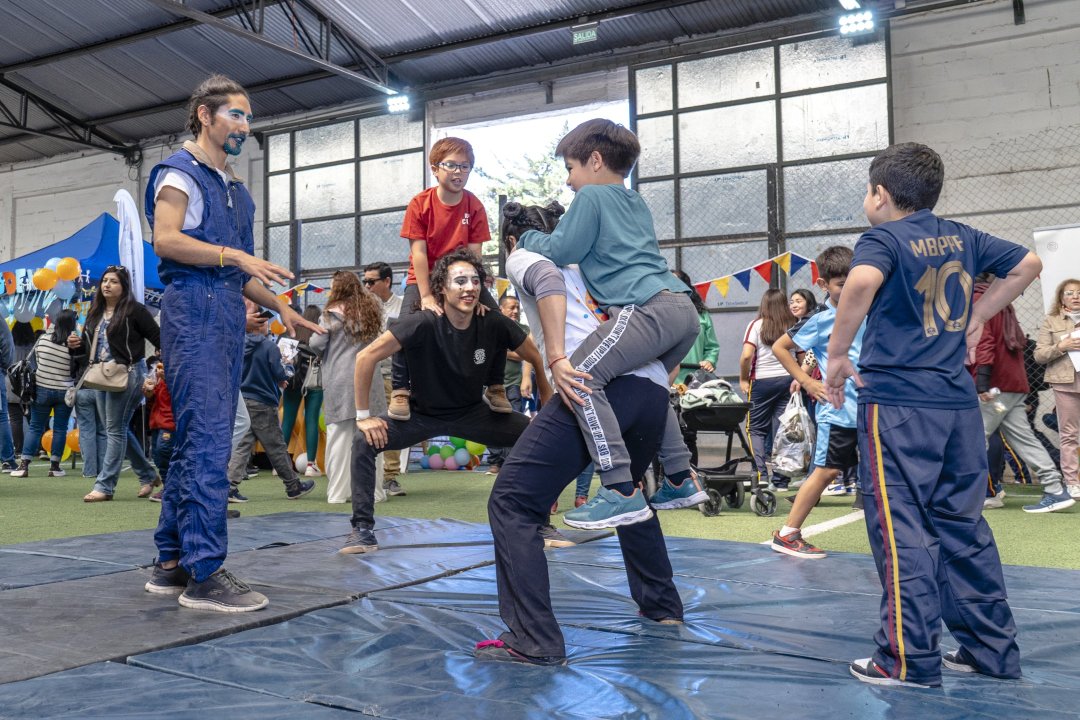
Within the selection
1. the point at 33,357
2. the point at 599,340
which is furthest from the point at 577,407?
the point at 33,357

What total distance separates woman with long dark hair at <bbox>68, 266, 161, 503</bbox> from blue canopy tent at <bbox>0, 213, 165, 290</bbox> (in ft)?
16.2

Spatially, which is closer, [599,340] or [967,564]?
[967,564]

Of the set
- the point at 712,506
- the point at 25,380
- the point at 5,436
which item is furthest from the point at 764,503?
the point at 25,380

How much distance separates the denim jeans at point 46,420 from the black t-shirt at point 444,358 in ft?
19.1

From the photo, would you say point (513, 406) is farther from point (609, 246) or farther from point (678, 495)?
point (609, 246)

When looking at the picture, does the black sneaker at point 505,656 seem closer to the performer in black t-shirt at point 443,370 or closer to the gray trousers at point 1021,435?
the performer in black t-shirt at point 443,370

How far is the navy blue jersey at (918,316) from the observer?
258cm

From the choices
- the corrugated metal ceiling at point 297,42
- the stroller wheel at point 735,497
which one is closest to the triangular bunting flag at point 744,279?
the corrugated metal ceiling at point 297,42

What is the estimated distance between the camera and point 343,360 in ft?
23.5

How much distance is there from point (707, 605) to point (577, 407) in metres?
1.14

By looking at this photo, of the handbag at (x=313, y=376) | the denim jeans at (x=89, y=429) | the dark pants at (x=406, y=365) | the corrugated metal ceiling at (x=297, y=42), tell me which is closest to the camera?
the dark pants at (x=406, y=365)

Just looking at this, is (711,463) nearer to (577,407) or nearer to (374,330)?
(374,330)

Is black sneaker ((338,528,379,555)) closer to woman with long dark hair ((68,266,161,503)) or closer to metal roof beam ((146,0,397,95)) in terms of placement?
woman with long dark hair ((68,266,161,503))

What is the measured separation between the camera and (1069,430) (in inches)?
278
